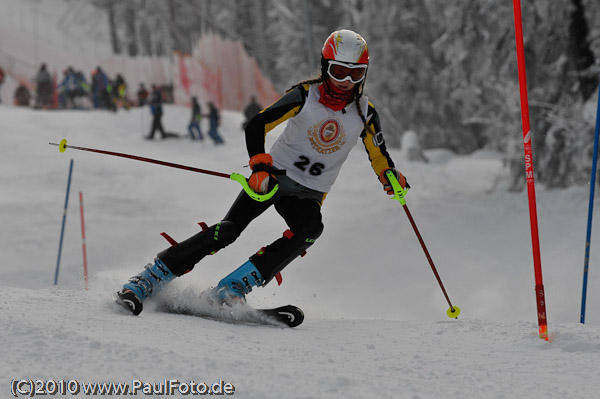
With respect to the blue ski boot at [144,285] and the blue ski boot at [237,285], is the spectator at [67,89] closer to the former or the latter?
the blue ski boot at [144,285]

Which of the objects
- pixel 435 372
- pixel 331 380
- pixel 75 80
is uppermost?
pixel 75 80

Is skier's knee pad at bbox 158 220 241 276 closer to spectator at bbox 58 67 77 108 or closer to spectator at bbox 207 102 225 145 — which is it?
spectator at bbox 207 102 225 145

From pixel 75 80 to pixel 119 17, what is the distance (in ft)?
70.9

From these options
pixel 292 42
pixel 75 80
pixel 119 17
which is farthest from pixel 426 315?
pixel 119 17

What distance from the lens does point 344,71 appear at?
4.09 meters

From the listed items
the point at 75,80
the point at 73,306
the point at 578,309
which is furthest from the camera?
the point at 75,80

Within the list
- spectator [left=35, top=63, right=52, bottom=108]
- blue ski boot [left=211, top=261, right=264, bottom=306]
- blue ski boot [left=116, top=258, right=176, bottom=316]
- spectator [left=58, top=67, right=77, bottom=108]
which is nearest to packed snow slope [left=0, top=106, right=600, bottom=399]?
blue ski boot [left=116, top=258, right=176, bottom=316]

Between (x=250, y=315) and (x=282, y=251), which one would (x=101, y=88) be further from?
(x=250, y=315)

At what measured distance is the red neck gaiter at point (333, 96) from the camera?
13.8 feet

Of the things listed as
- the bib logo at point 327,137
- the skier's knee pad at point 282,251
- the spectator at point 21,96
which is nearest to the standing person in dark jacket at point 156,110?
the spectator at point 21,96

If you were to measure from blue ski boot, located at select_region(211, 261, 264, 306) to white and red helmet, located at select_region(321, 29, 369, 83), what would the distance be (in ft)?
4.40

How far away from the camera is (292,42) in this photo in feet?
118

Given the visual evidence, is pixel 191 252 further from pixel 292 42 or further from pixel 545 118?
pixel 292 42

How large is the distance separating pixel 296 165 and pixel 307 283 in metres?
4.18
